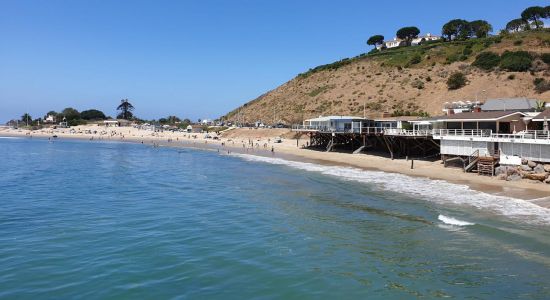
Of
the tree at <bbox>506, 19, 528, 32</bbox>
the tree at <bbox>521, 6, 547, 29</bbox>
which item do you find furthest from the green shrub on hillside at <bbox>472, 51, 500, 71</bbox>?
the tree at <bbox>506, 19, 528, 32</bbox>

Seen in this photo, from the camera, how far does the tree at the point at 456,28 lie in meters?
119

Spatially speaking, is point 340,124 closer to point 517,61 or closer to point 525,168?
point 525,168

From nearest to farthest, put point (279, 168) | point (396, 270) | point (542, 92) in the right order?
point (396, 270)
point (279, 168)
point (542, 92)

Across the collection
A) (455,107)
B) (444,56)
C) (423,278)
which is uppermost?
(444,56)

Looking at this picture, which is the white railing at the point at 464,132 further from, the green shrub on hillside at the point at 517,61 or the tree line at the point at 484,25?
the tree line at the point at 484,25

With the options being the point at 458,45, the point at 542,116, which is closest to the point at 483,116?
the point at 542,116

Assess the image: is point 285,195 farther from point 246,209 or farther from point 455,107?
point 455,107

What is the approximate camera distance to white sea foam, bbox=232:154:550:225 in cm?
2178

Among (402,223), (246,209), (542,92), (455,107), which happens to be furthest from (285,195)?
(542,92)

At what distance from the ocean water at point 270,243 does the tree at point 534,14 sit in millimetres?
98337

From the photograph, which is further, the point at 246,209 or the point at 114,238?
the point at 246,209

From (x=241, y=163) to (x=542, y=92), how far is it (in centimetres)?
5300

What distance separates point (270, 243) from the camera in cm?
1666

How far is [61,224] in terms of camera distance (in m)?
19.4
